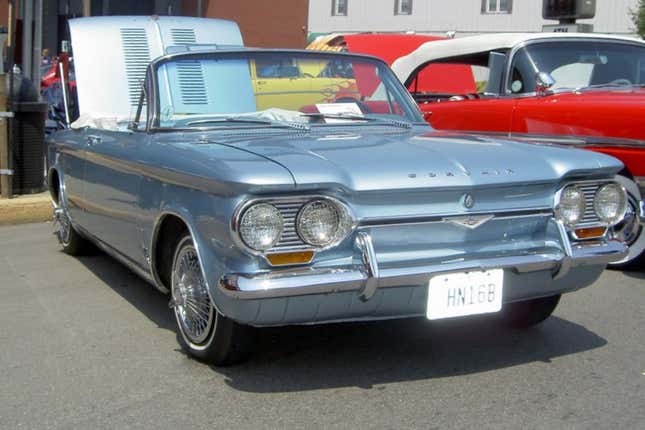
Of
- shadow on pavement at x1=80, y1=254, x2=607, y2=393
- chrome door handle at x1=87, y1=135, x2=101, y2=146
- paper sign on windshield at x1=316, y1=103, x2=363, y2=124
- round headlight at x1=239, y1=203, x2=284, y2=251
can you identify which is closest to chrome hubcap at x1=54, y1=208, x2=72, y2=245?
chrome door handle at x1=87, y1=135, x2=101, y2=146

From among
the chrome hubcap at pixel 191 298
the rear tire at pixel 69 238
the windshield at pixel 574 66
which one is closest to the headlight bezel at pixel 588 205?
the chrome hubcap at pixel 191 298

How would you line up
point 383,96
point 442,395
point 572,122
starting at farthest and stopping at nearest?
point 572,122, point 383,96, point 442,395

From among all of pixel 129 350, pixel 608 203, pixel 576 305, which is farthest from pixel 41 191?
pixel 608 203

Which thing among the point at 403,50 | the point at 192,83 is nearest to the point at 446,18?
the point at 403,50

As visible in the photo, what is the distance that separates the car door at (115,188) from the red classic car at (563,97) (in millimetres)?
2941

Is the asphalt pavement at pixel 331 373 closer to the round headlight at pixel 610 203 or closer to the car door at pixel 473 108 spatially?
the round headlight at pixel 610 203

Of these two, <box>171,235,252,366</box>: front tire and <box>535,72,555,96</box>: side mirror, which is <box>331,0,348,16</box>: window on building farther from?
<box>171,235,252,366</box>: front tire

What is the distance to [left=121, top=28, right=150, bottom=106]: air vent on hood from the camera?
7.08 m

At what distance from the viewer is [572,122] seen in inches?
236

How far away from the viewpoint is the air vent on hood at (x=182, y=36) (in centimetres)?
779

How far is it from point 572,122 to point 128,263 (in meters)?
3.13

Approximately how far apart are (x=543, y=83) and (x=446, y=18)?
30015 mm

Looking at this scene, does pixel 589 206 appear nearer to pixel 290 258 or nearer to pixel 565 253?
pixel 565 253

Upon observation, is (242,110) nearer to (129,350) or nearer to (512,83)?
(129,350)
